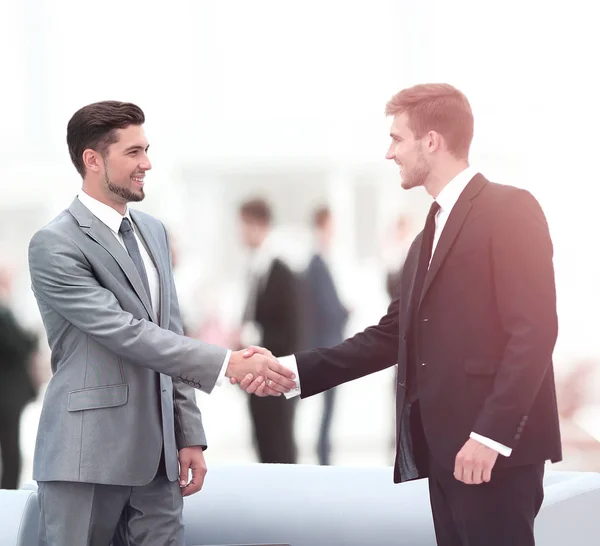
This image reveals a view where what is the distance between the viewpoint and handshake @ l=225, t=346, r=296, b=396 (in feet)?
8.27

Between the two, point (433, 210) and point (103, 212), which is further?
point (103, 212)

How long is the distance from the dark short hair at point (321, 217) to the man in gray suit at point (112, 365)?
9.51ft

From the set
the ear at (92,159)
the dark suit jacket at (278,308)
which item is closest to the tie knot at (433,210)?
the ear at (92,159)

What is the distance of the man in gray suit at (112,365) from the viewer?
6.97 ft

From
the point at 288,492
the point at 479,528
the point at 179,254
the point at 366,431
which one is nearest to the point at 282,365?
the point at 288,492

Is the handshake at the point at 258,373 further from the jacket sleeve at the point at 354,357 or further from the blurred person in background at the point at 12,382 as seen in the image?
the blurred person in background at the point at 12,382

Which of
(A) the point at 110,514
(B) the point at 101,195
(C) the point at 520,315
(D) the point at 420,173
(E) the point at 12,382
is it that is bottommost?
(E) the point at 12,382

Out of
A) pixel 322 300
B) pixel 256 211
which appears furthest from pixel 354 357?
pixel 322 300

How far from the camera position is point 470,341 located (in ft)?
6.33

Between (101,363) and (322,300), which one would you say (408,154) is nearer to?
(101,363)

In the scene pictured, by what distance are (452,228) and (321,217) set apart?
330 centimetres

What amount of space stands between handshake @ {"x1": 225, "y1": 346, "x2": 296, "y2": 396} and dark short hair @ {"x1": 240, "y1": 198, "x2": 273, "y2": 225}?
238 centimetres

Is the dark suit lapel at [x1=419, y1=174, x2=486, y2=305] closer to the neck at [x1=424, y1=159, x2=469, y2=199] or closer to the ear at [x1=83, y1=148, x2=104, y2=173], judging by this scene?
the neck at [x1=424, y1=159, x2=469, y2=199]

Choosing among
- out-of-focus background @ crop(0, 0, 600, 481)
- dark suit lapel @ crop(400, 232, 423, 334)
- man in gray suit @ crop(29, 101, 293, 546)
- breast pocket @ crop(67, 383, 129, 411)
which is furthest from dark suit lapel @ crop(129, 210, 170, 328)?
out-of-focus background @ crop(0, 0, 600, 481)
